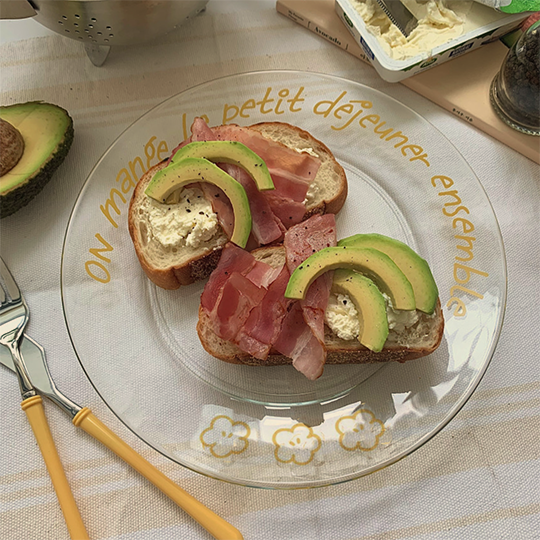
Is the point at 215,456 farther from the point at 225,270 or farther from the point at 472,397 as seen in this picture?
the point at 472,397

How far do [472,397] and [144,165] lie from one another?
1355mm

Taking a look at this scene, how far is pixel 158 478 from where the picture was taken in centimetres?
140

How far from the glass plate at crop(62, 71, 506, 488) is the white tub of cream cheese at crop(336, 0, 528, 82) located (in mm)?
160

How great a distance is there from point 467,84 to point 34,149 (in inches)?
64.0

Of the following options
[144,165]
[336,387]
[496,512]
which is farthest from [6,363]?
[496,512]

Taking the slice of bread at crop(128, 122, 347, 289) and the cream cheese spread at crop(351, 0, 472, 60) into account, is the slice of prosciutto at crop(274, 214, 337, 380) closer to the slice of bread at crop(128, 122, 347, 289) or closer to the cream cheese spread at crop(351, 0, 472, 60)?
the slice of bread at crop(128, 122, 347, 289)

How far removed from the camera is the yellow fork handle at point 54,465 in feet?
4.51

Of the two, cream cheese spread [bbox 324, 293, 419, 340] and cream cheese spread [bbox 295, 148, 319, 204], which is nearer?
cream cheese spread [bbox 324, 293, 419, 340]

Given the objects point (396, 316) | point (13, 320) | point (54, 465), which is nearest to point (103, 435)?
point (54, 465)

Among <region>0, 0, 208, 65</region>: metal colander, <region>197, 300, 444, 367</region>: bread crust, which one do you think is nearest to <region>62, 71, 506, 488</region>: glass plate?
<region>197, 300, 444, 367</region>: bread crust

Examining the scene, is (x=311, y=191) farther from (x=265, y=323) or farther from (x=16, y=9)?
(x=16, y=9)

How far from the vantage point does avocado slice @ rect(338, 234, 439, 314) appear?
4.51 feet

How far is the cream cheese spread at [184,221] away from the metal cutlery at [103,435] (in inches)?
21.0

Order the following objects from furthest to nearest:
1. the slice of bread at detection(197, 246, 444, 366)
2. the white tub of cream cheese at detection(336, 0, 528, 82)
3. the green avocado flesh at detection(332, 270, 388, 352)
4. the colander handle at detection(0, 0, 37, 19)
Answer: the white tub of cream cheese at detection(336, 0, 528, 82), the colander handle at detection(0, 0, 37, 19), the slice of bread at detection(197, 246, 444, 366), the green avocado flesh at detection(332, 270, 388, 352)
